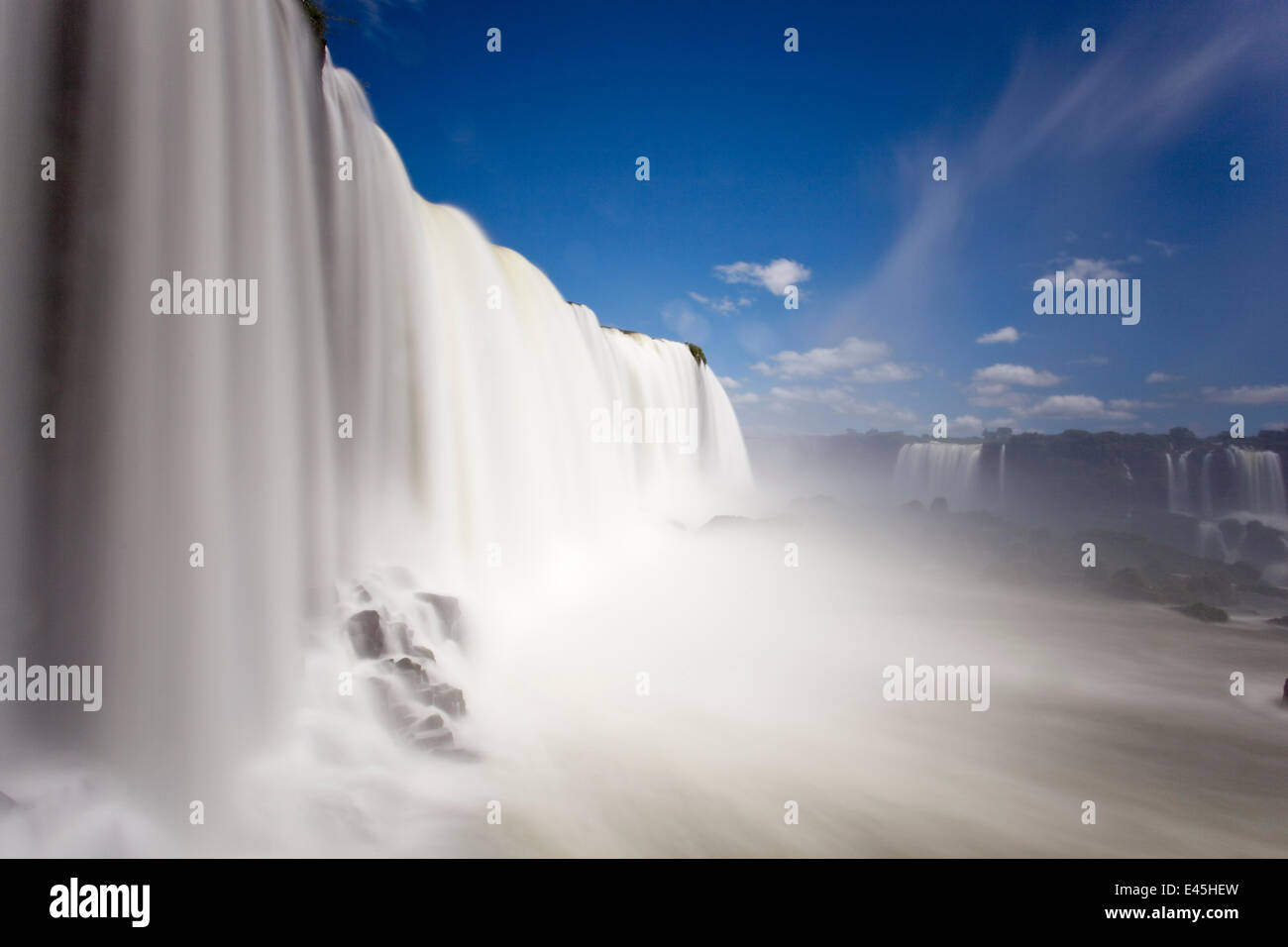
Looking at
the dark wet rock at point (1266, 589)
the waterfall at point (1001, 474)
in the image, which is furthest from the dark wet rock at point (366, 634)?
the waterfall at point (1001, 474)

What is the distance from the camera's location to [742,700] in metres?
5.05

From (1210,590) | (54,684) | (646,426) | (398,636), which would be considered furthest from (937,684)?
(646,426)

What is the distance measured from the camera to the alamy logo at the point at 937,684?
5.30 meters

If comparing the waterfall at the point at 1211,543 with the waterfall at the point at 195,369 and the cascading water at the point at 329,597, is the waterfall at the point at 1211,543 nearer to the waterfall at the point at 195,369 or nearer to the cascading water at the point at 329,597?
the cascading water at the point at 329,597

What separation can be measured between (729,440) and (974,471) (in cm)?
1057

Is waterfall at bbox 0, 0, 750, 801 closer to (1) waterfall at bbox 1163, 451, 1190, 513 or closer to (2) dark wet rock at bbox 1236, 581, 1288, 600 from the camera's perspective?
(2) dark wet rock at bbox 1236, 581, 1288, 600

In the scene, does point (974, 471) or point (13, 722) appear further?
point (974, 471)

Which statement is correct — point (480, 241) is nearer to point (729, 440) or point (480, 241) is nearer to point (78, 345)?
point (78, 345)

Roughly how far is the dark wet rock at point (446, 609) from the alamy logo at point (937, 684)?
15.4 ft

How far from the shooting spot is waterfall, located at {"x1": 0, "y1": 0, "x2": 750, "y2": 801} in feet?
8.10
